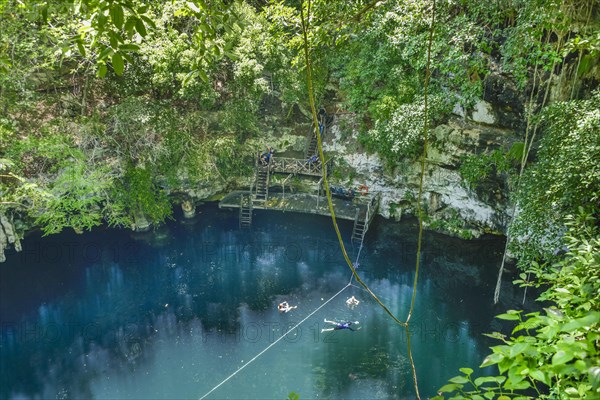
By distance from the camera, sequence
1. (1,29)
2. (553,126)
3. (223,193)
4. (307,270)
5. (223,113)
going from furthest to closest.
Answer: (223,193) < (223,113) < (307,270) < (1,29) < (553,126)

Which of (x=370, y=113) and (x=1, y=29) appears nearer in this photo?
(x=1, y=29)

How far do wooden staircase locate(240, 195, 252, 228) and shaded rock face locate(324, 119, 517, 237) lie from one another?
4.23 metres

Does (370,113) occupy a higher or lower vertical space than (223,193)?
higher

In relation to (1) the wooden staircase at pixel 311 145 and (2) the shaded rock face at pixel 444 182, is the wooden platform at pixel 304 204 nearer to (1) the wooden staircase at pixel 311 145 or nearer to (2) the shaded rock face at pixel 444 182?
(2) the shaded rock face at pixel 444 182

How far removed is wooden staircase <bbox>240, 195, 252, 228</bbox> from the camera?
1706 cm

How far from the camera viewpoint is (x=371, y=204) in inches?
656

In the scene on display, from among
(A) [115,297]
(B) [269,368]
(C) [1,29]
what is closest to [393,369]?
(B) [269,368]

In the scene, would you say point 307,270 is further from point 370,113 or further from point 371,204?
point 370,113

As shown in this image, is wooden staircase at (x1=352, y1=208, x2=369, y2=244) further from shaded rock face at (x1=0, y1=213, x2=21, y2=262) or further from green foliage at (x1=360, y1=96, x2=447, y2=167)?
shaded rock face at (x1=0, y1=213, x2=21, y2=262)

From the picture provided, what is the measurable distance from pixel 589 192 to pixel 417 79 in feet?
25.5

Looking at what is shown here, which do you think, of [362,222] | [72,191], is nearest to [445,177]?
[362,222]

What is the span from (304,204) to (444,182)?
5560 millimetres

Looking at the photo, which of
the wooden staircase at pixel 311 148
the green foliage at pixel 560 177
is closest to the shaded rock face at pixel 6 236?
the wooden staircase at pixel 311 148

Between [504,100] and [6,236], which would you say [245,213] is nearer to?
[6,236]
